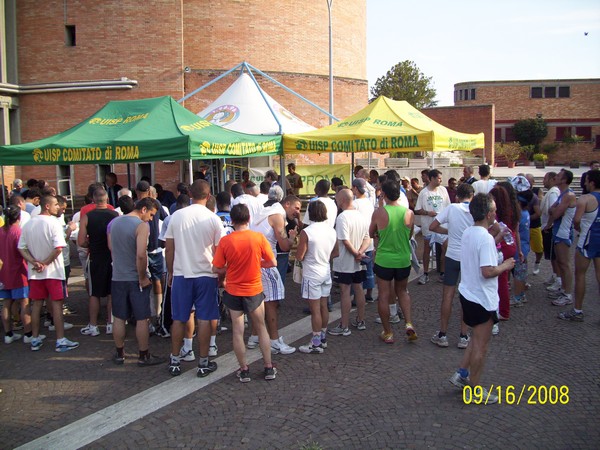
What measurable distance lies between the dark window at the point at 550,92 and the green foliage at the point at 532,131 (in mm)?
3539

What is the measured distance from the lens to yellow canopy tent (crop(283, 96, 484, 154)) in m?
10.5

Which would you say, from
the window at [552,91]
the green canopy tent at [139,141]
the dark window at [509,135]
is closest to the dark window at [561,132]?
the window at [552,91]

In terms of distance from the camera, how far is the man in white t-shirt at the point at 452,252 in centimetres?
Answer: 644

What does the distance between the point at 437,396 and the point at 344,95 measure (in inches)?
900

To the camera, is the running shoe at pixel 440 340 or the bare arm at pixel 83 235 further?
the bare arm at pixel 83 235

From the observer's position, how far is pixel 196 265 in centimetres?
570

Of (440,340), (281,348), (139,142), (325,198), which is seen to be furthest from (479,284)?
(139,142)

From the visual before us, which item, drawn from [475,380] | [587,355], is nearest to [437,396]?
[475,380]

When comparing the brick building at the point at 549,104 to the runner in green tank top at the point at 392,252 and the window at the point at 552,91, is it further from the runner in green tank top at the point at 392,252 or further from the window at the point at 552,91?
the runner in green tank top at the point at 392,252

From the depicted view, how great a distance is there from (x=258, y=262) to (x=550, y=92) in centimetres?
5085

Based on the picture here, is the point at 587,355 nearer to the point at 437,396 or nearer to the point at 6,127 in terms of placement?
the point at 437,396

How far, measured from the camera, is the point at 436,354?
626cm

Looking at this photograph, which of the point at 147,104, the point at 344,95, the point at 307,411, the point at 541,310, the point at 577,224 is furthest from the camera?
the point at 344,95
